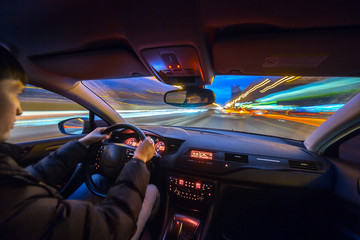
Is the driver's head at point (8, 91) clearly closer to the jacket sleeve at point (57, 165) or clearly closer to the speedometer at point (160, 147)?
the jacket sleeve at point (57, 165)

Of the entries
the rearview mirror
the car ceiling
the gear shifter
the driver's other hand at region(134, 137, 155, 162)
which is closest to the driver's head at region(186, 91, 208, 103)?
the rearview mirror

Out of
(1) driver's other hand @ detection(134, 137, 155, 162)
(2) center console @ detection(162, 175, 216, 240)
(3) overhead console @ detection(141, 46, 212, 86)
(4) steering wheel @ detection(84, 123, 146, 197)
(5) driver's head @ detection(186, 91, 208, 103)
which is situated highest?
(3) overhead console @ detection(141, 46, 212, 86)

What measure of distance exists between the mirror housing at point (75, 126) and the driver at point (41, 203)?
2022mm

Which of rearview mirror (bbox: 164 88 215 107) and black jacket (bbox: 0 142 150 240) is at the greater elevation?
rearview mirror (bbox: 164 88 215 107)

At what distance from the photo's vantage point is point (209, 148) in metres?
2.29

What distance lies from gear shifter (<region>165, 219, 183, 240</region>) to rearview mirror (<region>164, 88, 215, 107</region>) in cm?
210

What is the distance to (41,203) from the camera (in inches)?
28.2

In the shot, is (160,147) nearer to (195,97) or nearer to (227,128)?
(195,97)

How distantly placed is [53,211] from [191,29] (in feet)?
5.44

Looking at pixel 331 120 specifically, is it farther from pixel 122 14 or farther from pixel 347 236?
pixel 122 14

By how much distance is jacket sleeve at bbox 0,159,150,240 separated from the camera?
2.09ft

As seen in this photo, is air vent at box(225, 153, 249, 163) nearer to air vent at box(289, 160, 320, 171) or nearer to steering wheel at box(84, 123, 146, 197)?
air vent at box(289, 160, 320, 171)

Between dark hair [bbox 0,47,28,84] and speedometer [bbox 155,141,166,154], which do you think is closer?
Answer: dark hair [bbox 0,47,28,84]

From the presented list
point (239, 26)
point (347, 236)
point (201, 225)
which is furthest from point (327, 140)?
point (201, 225)
